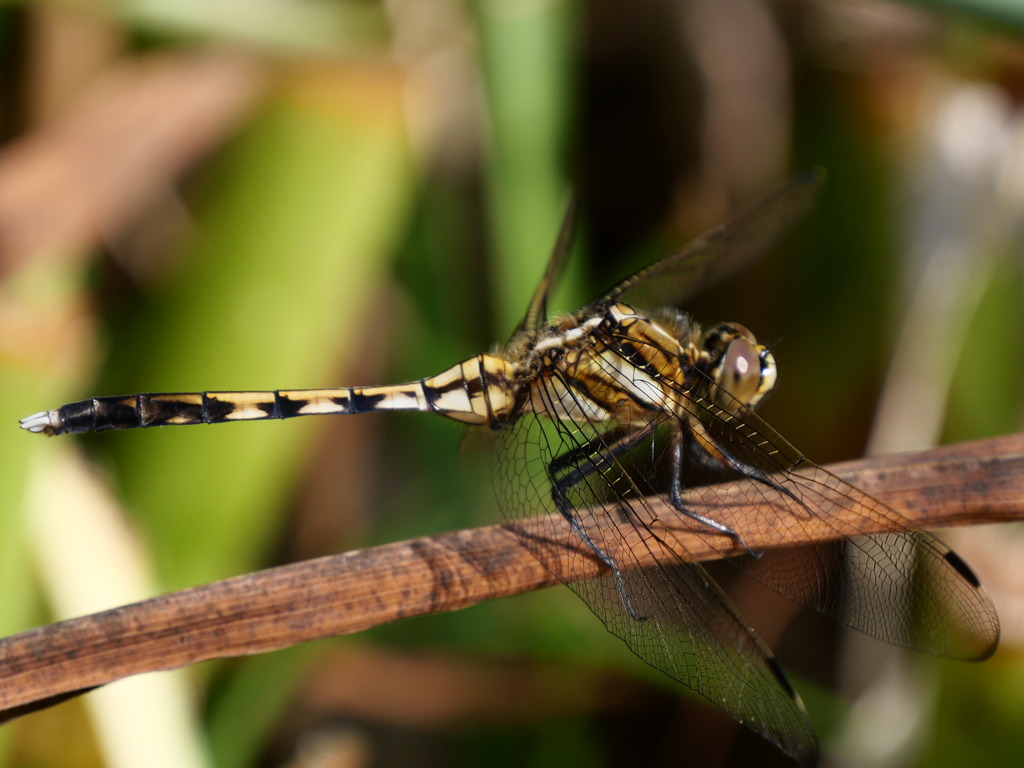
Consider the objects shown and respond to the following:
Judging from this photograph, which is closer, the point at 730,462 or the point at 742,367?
the point at 730,462

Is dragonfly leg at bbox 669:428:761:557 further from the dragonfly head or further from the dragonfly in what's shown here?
the dragonfly head

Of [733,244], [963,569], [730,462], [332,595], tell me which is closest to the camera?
[332,595]

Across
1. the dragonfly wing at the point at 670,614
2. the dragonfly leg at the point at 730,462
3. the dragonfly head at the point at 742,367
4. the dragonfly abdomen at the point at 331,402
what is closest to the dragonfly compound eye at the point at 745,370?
the dragonfly head at the point at 742,367

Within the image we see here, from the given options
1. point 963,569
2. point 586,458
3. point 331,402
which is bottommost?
point 963,569

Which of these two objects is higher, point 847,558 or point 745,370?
point 745,370

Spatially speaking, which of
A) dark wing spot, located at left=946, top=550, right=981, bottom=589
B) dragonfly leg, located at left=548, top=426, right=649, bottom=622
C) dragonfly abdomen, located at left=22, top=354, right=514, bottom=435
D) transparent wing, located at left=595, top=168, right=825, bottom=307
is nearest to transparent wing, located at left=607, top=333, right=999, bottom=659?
dark wing spot, located at left=946, top=550, right=981, bottom=589

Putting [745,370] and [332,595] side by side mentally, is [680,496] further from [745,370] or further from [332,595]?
[332,595]

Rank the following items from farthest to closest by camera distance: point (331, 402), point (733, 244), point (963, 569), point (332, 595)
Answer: point (733, 244) → point (331, 402) → point (963, 569) → point (332, 595)

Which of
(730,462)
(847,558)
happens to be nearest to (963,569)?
(847,558)
